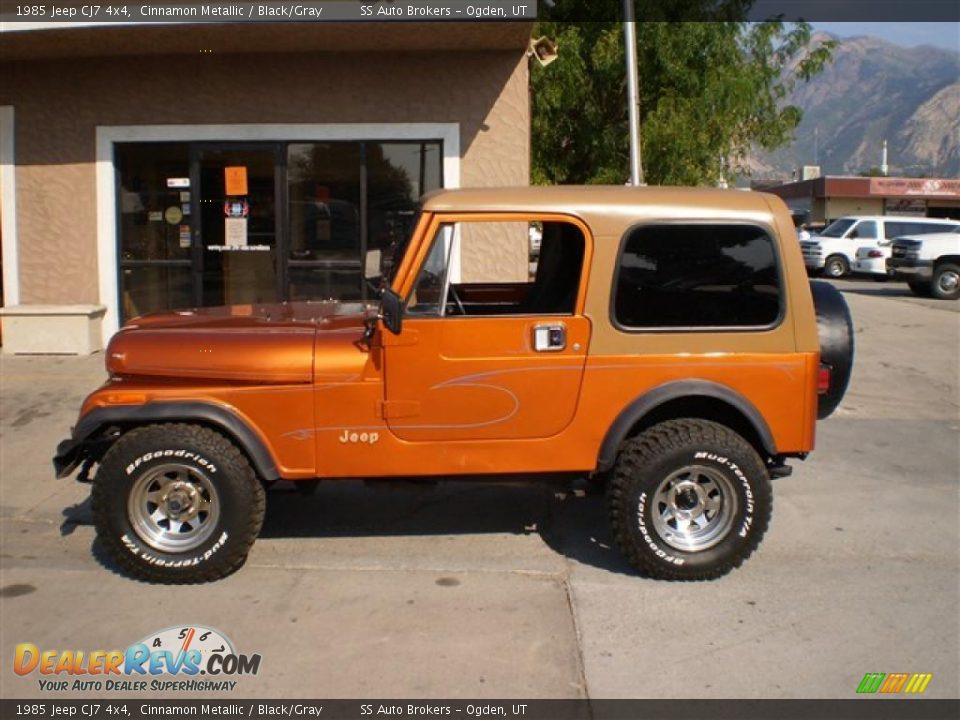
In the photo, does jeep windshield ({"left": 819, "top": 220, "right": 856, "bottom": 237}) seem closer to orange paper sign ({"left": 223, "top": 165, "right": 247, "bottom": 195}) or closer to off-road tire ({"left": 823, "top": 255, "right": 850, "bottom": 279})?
off-road tire ({"left": 823, "top": 255, "right": 850, "bottom": 279})

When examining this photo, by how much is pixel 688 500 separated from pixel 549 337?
1.12 meters

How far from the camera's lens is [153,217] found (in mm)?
11070

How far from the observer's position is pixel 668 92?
15477 mm

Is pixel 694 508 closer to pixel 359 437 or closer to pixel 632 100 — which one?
pixel 359 437

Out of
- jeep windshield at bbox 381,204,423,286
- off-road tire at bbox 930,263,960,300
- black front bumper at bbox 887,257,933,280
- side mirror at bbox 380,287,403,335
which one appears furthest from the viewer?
black front bumper at bbox 887,257,933,280

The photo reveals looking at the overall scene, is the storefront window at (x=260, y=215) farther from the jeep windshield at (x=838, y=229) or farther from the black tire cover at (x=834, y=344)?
the jeep windshield at (x=838, y=229)

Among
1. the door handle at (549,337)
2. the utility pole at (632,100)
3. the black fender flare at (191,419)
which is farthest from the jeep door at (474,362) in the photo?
the utility pole at (632,100)

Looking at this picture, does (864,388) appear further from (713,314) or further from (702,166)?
(702,166)

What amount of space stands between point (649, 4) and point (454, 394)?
12953mm

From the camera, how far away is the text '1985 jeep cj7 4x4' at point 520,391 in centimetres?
468

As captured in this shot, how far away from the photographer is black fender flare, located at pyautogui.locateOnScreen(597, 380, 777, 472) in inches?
185

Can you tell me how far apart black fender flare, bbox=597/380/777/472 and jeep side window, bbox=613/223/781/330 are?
308 millimetres
